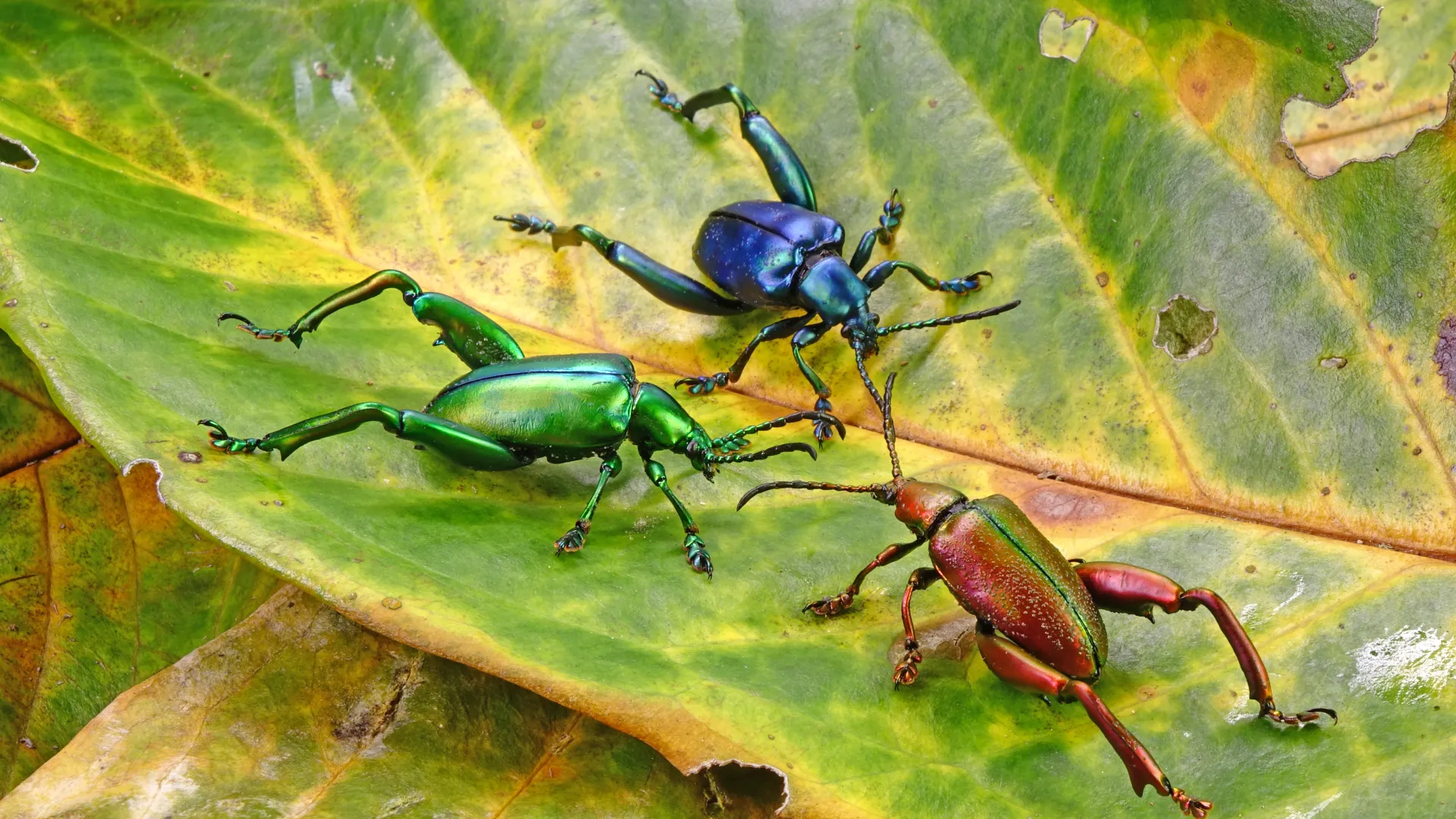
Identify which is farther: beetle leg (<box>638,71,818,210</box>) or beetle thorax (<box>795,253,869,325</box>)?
beetle leg (<box>638,71,818,210</box>)

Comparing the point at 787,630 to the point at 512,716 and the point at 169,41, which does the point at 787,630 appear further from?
the point at 169,41

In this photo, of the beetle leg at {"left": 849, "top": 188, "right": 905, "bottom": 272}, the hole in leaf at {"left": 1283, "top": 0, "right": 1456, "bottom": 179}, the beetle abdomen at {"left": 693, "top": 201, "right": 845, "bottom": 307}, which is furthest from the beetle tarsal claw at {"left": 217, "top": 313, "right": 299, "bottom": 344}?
the hole in leaf at {"left": 1283, "top": 0, "right": 1456, "bottom": 179}

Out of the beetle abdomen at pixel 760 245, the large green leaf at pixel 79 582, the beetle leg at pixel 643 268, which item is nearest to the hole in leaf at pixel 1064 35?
the beetle abdomen at pixel 760 245

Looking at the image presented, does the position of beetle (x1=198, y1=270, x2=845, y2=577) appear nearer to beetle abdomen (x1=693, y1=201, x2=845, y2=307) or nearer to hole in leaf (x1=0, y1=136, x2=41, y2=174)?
beetle abdomen (x1=693, y1=201, x2=845, y2=307)

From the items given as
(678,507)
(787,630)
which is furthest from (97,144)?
(787,630)

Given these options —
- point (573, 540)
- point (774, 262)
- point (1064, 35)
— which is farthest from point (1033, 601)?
point (1064, 35)

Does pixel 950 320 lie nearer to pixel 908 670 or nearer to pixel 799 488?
pixel 799 488
